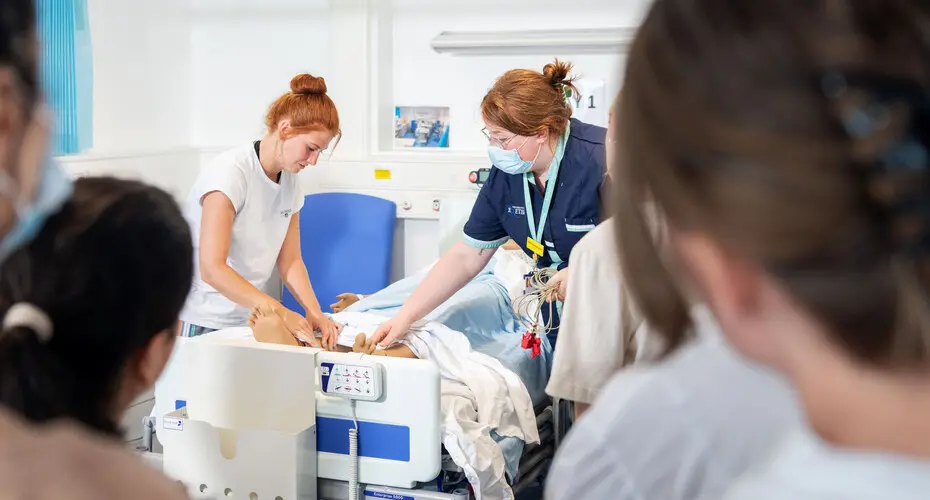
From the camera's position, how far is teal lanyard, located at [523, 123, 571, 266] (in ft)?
9.20

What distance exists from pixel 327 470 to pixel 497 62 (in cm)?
301

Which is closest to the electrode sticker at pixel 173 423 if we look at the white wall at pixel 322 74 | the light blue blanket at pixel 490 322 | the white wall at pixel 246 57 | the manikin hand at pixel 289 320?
the manikin hand at pixel 289 320

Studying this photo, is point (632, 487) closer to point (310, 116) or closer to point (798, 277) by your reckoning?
point (798, 277)

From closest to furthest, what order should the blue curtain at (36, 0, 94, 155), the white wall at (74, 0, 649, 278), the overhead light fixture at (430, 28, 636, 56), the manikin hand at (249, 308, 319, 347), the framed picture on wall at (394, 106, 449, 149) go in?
the manikin hand at (249, 308, 319, 347) → the blue curtain at (36, 0, 94, 155) → the overhead light fixture at (430, 28, 636, 56) → the white wall at (74, 0, 649, 278) → the framed picture on wall at (394, 106, 449, 149)

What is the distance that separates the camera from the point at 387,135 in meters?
4.94

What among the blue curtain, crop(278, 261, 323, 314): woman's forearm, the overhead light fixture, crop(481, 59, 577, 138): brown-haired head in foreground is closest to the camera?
crop(481, 59, 577, 138): brown-haired head in foreground

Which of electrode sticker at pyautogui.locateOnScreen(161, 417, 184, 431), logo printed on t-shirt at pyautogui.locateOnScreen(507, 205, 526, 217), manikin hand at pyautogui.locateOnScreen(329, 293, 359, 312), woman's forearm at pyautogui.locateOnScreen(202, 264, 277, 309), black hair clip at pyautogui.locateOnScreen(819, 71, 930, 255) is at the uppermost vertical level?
black hair clip at pyautogui.locateOnScreen(819, 71, 930, 255)

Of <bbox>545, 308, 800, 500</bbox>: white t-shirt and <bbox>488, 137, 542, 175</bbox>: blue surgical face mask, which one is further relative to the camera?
<bbox>488, 137, 542, 175</bbox>: blue surgical face mask

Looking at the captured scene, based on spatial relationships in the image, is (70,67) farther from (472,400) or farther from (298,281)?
(472,400)

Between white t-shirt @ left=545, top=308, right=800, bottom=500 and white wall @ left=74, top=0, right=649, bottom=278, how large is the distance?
3.77 metres

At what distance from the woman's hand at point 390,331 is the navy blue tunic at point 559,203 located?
364mm

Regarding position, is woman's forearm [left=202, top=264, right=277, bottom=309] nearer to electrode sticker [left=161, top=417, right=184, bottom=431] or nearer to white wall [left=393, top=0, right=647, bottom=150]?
electrode sticker [left=161, top=417, right=184, bottom=431]

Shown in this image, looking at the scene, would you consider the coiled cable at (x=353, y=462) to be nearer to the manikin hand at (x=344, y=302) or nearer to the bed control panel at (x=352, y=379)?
the bed control panel at (x=352, y=379)

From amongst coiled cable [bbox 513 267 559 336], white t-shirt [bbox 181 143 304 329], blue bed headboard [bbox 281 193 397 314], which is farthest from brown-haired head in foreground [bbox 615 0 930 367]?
blue bed headboard [bbox 281 193 397 314]
